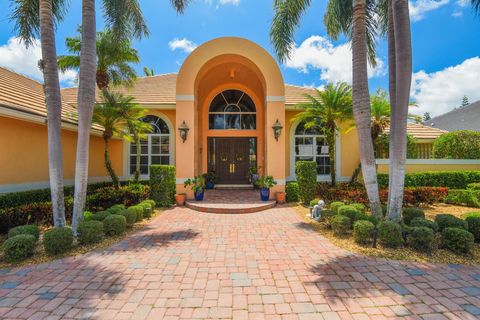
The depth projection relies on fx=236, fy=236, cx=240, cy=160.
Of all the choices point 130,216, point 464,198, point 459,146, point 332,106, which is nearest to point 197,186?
point 130,216

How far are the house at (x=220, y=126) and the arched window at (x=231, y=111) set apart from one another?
58mm

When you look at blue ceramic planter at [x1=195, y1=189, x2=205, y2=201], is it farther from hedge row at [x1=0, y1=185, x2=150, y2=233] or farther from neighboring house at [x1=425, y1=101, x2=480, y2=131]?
neighboring house at [x1=425, y1=101, x2=480, y2=131]

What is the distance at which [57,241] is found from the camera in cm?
480

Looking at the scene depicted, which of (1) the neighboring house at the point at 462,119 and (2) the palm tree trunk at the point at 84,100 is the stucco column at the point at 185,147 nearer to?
(2) the palm tree trunk at the point at 84,100

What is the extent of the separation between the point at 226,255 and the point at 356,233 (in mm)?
3006

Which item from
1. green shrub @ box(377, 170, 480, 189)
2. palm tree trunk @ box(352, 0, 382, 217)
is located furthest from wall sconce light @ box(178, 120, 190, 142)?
green shrub @ box(377, 170, 480, 189)

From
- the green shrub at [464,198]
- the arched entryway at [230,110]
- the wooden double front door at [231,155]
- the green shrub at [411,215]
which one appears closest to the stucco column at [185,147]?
the arched entryway at [230,110]

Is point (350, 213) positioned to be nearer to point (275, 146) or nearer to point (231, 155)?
point (275, 146)

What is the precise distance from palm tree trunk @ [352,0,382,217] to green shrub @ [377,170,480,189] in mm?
6440

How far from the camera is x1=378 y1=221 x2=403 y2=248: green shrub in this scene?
5070 millimetres

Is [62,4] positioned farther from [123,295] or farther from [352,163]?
[352,163]

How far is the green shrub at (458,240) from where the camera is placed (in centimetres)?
471

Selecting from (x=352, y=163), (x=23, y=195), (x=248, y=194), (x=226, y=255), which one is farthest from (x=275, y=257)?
(x=352, y=163)

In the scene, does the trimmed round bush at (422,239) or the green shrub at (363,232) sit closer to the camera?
the trimmed round bush at (422,239)
